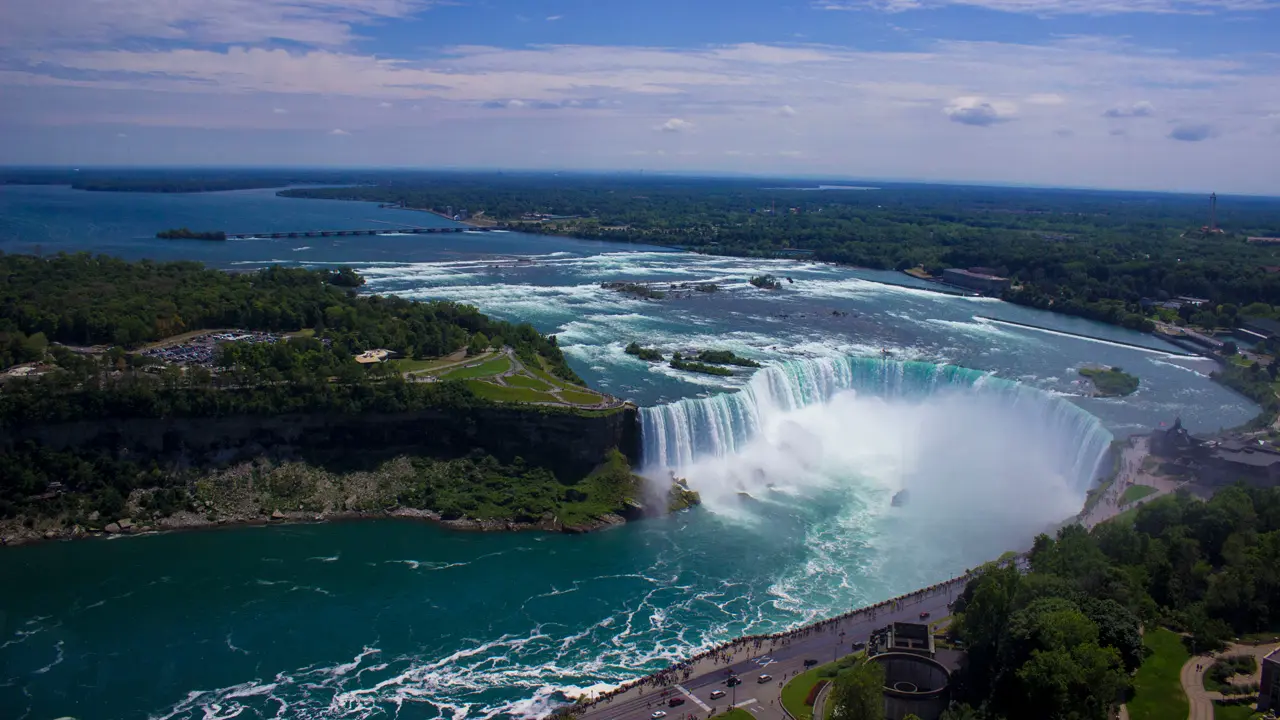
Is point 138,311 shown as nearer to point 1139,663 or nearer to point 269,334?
point 269,334

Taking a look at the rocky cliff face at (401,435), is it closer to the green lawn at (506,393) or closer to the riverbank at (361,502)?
the riverbank at (361,502)

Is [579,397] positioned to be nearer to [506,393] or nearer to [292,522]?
[506,393]

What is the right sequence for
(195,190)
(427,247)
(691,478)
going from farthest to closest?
(195,190) < (427,247) < (691,478)

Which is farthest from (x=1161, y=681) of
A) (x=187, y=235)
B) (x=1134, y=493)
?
(x=187, y=235)

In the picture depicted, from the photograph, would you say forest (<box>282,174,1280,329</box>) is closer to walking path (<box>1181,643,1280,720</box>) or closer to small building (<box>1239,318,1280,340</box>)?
small building (<box>1239,318,1280,340</box>)

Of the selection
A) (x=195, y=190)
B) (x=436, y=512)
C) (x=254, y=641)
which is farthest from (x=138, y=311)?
(x=195, y=190)
